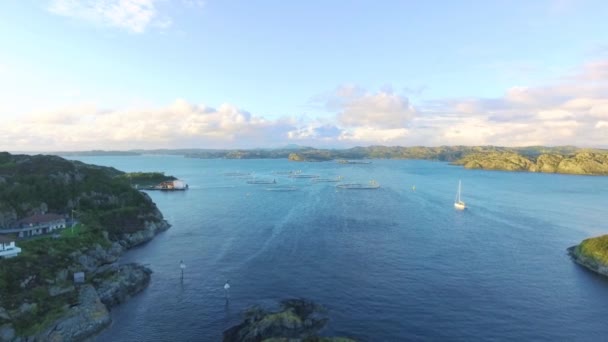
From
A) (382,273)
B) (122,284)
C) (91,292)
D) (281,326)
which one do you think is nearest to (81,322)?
(91,292)

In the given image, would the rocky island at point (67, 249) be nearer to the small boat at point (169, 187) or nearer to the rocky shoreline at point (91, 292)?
the rocky shoreline at point (91, 292)

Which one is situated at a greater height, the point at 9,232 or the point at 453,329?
the point at 9,232

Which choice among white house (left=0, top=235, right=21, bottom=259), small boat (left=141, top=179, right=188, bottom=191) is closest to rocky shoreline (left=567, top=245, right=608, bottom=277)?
white house (left=0, top=235, right=21, bottom=259)

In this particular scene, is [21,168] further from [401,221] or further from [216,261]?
[401,221]

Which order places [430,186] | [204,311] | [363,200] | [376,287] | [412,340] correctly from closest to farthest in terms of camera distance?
[412,340]
[204,311]
[376,287]
[363,200]
[430,186]

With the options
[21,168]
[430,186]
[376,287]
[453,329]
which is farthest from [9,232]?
[430,186]

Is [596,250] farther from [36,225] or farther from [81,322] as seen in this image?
[36,225]
